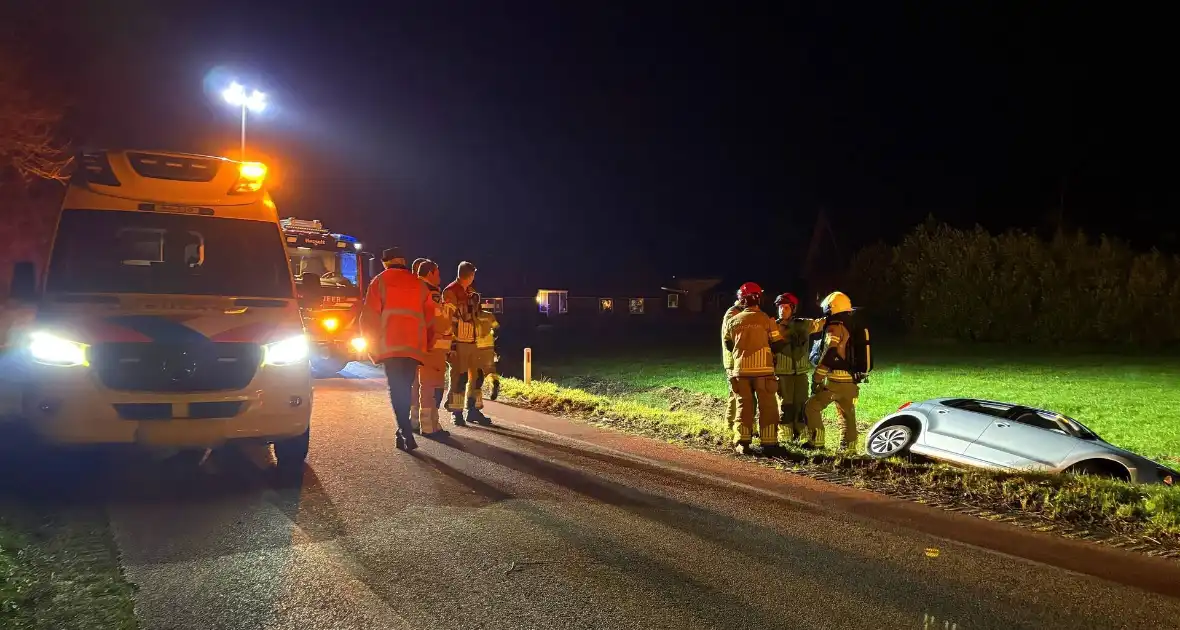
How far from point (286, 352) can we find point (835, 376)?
18.6 ft

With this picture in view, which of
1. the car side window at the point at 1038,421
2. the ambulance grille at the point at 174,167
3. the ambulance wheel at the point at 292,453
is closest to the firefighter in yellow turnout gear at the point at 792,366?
the car side window at the point at 1038,421

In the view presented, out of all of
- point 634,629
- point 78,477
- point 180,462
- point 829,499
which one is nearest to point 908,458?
point 829,499

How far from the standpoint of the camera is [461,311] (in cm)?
945

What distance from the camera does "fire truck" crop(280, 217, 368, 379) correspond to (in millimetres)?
15289

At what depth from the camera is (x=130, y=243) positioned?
704cm

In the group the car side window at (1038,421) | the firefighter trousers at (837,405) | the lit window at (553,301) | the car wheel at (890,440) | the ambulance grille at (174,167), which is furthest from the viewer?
the lit window at (553,301)

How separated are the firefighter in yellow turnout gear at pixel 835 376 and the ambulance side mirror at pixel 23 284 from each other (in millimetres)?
7285

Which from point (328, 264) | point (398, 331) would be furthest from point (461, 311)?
point (328, 264)

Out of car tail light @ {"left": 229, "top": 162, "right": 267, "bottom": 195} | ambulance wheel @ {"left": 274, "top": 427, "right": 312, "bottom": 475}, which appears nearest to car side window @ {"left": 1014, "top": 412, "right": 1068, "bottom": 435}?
ambulance wheel @ {"left": 274, "top": 427, "right": 312, "bottom": 475}

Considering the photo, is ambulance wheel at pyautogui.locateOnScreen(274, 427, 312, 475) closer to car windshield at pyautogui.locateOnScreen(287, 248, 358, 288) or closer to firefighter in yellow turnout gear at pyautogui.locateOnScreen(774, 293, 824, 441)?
firefighter in yellow turnout gear at pyautogui.locateOnScreen(774, 293, 824, 441)

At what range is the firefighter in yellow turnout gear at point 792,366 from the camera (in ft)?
31.0

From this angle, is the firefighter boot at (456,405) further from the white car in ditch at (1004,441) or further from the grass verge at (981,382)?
the grass verge at (981,382)

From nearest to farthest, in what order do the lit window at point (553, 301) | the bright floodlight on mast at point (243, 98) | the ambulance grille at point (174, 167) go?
the ambulance grille at point (174, 167) < the bright floodlight on mast at point (243, 98) < the lit window at point (553, 301)

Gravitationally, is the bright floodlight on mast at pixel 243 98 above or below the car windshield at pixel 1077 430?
above
